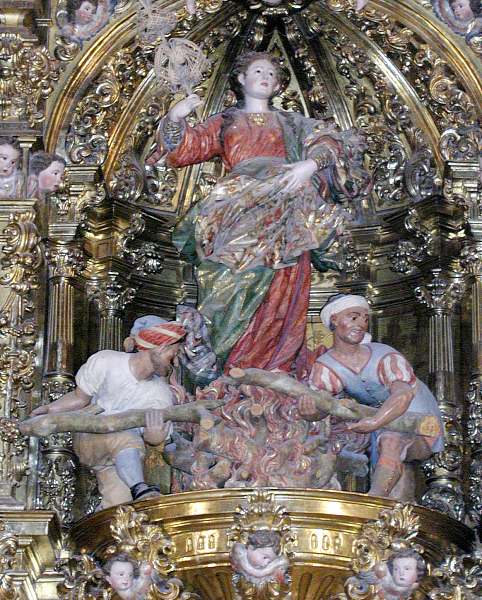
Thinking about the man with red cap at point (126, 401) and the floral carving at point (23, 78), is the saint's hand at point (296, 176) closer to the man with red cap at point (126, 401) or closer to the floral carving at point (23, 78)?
the man with red cap at point (126, 401)

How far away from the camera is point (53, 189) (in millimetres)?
17031

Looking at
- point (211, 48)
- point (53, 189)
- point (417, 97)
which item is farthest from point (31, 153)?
point (417, 97)

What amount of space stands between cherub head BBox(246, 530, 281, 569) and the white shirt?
4.45ft

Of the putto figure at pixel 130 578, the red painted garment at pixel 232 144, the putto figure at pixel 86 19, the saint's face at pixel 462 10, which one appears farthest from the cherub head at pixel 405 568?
the putto figure at pixel 86 19

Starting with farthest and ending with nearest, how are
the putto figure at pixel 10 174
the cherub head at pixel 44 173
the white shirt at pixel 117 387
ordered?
the cherub head at pixel 44 173 < the putto figure at pixel 10 174 < the white shirt at pixel 117 387

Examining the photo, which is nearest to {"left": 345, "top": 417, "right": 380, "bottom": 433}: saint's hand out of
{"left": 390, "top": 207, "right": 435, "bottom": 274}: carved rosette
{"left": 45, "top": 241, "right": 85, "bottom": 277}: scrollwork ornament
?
{"left": 390, "top": 207, "right": 435, "bottom": 274}: carved rosette

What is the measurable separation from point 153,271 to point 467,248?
2.23 m

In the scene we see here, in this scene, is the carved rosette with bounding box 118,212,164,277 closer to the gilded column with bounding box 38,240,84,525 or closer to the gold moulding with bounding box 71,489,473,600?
the gilded column with bounding box 38,240,84,525

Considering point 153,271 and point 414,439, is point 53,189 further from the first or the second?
point 414,439

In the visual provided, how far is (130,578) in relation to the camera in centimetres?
1566

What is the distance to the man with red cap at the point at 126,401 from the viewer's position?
16.3 m

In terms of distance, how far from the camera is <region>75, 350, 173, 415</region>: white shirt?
16453mm

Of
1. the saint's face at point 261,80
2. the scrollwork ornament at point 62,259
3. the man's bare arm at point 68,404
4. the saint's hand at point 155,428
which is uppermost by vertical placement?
the saint's face at point 261,80

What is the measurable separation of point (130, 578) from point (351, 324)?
95.5 inches
